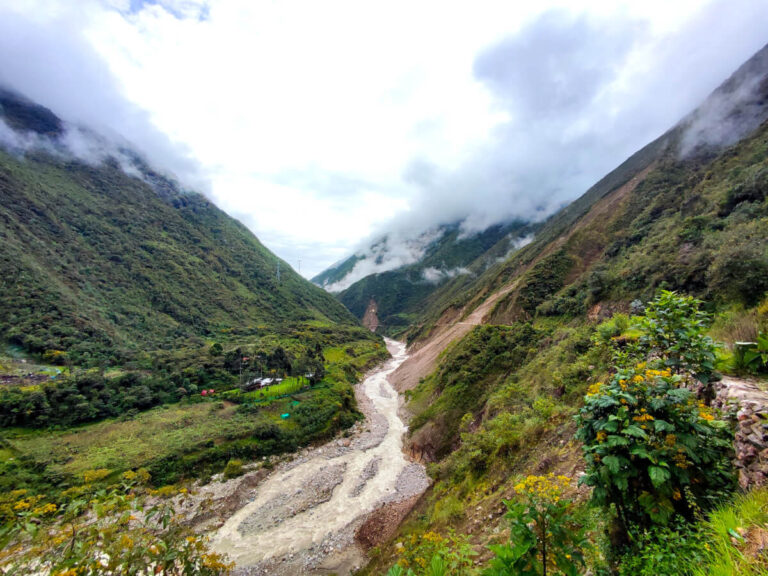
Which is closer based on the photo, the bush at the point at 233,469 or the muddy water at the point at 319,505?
the muddy water at the point at 319,505

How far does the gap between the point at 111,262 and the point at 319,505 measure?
126 metres

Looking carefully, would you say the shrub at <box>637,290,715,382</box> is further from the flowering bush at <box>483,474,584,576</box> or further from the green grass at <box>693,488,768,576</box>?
the flowering bush at <box>483,474,584,576</box>

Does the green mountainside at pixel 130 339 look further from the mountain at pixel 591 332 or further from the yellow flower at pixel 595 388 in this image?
the yellow flower at pixel 595 388

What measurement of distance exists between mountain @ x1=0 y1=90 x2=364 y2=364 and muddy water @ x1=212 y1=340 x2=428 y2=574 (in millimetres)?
57381

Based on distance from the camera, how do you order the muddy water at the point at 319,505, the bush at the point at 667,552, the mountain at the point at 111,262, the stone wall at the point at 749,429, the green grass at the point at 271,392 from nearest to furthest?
the bush at the point at 667,552 → the stone wall at the point at 749,429 → the muddy water at the point at 319,505 → the green grass at the point at 271,392 → the mountain at the point at 111,262

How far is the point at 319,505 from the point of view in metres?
24.4

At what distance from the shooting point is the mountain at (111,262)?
6681cm

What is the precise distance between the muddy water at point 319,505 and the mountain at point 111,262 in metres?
57.4

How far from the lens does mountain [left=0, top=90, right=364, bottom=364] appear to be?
219 feet

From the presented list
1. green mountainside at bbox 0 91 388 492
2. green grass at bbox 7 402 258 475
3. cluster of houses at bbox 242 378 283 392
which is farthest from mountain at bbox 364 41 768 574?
cluster of houses at bbox 242 378 283 392

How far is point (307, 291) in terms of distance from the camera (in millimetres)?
188750

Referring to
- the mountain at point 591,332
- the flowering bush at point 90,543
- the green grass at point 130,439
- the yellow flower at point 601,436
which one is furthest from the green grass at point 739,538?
the green grass at point 130,439

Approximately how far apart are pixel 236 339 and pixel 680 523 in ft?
349

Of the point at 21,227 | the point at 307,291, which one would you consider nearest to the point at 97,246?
the point at 21,227
